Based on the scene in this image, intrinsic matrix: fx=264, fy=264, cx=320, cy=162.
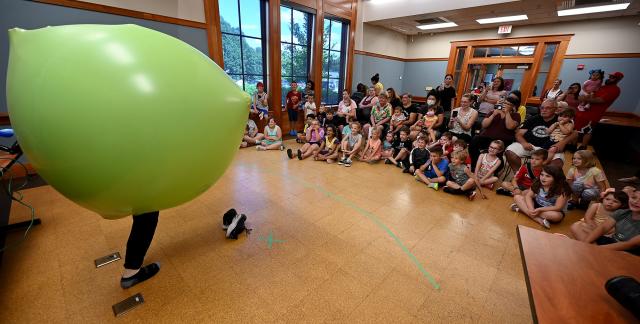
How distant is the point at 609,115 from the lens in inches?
240

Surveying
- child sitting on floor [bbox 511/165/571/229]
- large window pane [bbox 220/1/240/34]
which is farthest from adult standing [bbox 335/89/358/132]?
child sitting on floor [bbox 511/165/571/229]

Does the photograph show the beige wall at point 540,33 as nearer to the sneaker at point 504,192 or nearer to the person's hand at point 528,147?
the person's hand at point 528,147

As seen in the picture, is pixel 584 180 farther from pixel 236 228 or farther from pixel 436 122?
pixel 236 228

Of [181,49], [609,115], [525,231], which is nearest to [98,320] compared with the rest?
[181,49]

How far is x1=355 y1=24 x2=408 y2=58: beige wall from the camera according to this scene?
7.46m

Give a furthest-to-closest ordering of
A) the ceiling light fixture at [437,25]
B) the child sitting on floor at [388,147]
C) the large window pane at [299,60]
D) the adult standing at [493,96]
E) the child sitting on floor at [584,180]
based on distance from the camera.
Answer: the ceiling light fixture at [437,25] → the large window pane at [299,60] → the child sitting on floor at [388,147] → the adult standing at [493,96] → the child sitting on floor at [584,180]

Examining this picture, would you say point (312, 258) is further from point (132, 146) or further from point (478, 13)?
point (478, 13)

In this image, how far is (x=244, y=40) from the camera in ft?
17.1

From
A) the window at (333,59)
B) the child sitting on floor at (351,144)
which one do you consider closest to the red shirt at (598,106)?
the child sitting on floor at (351,144)

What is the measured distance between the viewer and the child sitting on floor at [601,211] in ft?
6.61

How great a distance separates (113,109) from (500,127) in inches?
167

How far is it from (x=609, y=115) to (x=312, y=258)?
8.12m

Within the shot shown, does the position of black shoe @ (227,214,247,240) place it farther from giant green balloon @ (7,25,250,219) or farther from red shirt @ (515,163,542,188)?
red shirt @ (515,163,542,188)

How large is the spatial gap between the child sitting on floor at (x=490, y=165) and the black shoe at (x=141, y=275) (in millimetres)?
3508
